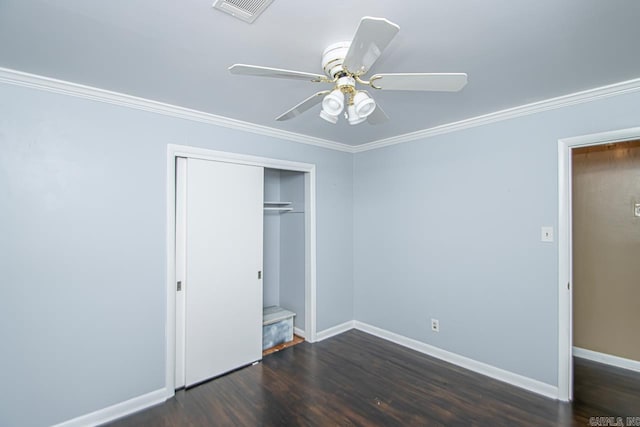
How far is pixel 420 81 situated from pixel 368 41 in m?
0.44

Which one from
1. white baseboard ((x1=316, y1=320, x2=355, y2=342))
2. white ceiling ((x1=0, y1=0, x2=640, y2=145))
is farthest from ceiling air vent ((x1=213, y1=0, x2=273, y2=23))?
white baseboard ((x1=316, y1=320, x2=355, y2=342))

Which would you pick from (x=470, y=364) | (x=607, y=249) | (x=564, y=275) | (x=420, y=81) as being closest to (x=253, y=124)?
(x=420, y=81)

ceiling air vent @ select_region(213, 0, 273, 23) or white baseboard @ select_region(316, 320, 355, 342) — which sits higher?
ceiling air vent @ select_region(213, 0, 273, 23)

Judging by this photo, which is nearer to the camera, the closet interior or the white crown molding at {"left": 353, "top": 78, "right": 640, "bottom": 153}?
the white crown molding at {"left": 353, "top": 78, "right": 640, "bottom": 153}

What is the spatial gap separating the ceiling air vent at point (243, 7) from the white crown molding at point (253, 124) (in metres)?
1.44

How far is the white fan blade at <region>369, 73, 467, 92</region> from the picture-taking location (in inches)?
54.6

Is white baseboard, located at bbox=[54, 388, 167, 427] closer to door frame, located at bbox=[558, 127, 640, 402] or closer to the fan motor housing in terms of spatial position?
the fan motor housing

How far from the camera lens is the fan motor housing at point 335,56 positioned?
5.08ft

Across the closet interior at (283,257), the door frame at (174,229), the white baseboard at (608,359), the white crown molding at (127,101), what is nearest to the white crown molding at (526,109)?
the door frame at (174,229)

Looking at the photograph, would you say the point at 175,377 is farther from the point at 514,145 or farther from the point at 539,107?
the point at 539,107

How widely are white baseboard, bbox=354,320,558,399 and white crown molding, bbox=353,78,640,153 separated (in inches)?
90.6

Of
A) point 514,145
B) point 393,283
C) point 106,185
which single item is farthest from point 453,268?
point 106,185

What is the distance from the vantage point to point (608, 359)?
3.06 meters

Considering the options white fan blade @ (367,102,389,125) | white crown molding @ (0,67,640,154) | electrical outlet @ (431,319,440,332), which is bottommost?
electrical outlet @ (431,319,440,332)
